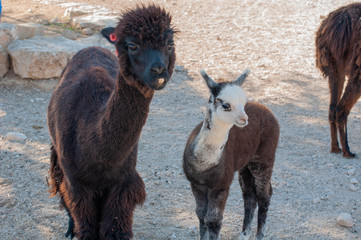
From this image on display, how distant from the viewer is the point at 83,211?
4.02m

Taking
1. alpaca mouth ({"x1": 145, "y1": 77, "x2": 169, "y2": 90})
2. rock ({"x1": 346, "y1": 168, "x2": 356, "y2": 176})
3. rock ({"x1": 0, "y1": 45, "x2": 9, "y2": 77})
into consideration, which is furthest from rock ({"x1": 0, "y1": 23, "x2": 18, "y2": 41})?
alpaca mouth ({"x1": 145, "y1": 77, "x2": 169, "y2": 90})

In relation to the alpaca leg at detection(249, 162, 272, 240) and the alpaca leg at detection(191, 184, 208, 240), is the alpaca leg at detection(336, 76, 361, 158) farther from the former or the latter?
the alpaca leg at detection(191, 184, 208, 240)

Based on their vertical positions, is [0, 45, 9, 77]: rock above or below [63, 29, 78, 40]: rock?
above

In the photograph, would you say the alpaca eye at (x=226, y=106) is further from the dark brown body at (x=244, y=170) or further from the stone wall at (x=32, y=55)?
the stone wall at (x=32, y=55)

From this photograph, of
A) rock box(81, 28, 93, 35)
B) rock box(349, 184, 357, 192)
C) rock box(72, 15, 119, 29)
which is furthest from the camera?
rock box(72, 15, 119, 29)

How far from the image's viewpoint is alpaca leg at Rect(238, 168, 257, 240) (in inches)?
195

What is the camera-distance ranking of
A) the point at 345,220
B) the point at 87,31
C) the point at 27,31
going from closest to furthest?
the point at 345,220 → the point at 27,31 → the point at 87,31

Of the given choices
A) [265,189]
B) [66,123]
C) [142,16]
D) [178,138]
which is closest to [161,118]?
[178,138]

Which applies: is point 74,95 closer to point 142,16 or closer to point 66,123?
point 66,123

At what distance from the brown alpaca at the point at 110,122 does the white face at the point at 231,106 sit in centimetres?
79

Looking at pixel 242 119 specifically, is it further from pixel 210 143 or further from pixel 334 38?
pixel 334 38

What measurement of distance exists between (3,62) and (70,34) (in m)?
2.51

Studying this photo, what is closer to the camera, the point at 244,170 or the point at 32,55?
the point at 244,170

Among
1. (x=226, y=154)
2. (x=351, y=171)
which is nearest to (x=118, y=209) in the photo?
(x=226, y=154)
